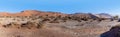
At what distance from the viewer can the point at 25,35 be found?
2539 centimetres

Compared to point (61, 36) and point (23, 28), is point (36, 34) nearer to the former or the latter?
point (61, 36)

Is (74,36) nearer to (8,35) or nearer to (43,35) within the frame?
(43,35)

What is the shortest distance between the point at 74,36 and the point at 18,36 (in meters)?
4.94

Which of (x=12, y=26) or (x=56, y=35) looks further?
(x=12, y=26)

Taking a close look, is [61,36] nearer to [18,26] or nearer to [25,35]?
[25,35]

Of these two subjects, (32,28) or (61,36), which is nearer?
(61,36)

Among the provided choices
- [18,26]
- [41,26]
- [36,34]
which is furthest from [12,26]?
[36,34]

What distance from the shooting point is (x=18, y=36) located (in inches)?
953

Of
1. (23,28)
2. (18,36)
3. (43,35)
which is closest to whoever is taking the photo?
(18,36)

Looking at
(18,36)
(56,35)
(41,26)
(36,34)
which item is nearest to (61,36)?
(56,35)

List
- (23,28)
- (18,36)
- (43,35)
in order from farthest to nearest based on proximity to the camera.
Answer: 1. (23,28)
2. (43,35)
3. (18,36)

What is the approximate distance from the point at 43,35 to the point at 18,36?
2.50 meters

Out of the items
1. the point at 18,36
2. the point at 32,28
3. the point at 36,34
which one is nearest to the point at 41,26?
the point at 32,28

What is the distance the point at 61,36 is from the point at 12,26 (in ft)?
24.4
